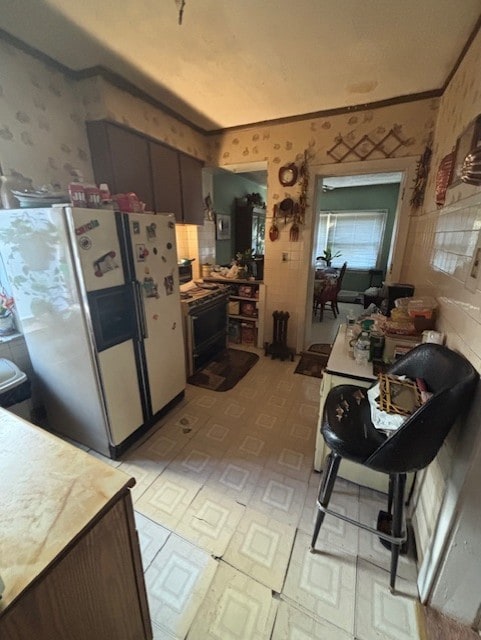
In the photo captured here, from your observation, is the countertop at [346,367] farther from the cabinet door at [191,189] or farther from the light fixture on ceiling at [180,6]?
the cabinet door at [191,189]

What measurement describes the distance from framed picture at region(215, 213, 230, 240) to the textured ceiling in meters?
1.86

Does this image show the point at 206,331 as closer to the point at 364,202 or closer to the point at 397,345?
the point at 397,345

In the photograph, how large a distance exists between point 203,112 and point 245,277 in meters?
1.75

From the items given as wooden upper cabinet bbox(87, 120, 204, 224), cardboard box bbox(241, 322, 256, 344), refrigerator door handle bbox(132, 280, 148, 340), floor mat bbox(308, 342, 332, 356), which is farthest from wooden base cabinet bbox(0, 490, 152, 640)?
floor mat bbox(308, 342, 332, 356)

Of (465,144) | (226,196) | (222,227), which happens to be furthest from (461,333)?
(226,196)

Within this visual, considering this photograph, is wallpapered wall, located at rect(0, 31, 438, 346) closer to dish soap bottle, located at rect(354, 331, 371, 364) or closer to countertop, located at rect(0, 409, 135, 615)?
dish soap bottle, located at rect(354, 331, 371, 364)

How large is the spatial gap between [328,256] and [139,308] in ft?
17.4

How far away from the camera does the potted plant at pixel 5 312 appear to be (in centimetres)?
191

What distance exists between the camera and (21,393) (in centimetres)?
170

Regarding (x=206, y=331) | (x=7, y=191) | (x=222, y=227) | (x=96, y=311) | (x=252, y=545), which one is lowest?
(x=252, y=545)

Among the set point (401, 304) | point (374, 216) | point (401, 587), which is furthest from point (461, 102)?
point (374, 216)

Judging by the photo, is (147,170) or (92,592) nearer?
(92,592)

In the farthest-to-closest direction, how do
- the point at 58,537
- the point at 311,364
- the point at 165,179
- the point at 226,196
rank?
the point at 226,196 < the point at 311,364 < the point at 165,179 < the point at 58,537

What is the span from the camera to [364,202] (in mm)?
5941
